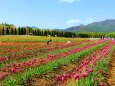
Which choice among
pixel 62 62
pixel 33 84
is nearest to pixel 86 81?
pixel 33 84

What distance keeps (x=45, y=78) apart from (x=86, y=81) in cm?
264

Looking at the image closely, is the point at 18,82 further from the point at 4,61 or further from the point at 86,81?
the point at 4,61

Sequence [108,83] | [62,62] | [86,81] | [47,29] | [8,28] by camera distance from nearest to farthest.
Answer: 1. [86,81]
2. [108,83]
3. [62,62]
4. [8,28]
5. [47,29]

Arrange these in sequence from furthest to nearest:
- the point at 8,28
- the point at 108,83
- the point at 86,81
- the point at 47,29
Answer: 1. the point at 47,29
2. the point at 8,28
3. the point at 108,83
4. the point at 86,81

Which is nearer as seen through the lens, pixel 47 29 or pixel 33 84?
pixel 33 84

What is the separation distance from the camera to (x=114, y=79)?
14477mm

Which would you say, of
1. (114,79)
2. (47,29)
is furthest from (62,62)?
(47,29)

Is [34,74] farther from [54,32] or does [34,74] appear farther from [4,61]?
[54,32]

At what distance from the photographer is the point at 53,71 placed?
15.3 metres

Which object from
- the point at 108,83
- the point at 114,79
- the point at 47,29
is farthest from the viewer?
the point at 47,29

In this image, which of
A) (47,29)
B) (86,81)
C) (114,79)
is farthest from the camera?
(47,29)

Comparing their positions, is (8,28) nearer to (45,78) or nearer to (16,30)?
(16,30)

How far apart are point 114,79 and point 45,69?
133 inches

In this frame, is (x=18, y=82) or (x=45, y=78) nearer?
(x=18, y=82)
